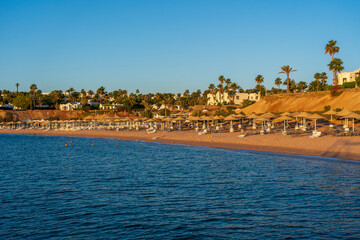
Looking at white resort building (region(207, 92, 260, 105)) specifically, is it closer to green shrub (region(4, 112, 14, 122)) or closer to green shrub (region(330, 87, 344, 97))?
green shrub (region(330, 87, 344, 97))

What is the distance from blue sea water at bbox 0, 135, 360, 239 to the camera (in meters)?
10.7

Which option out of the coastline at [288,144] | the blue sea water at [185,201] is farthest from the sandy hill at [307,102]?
the blue sea water at [185,201]

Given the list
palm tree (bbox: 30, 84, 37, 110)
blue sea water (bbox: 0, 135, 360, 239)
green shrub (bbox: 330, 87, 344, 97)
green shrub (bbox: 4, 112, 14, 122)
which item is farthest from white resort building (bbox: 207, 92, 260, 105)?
blue sea water (bbox: 0, 135, 360, 239)

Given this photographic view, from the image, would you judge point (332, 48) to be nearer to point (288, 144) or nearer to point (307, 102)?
point (307, 102)

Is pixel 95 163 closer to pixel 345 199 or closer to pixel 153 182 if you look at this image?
pixel 153 182

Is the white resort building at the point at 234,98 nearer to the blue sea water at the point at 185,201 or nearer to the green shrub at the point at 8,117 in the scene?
the green shrub at the point at 8,117

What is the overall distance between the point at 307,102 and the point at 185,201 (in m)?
61.4

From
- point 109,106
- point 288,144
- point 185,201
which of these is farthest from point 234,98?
point 185,201

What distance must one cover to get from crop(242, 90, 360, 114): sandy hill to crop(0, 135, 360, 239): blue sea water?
40.7 m

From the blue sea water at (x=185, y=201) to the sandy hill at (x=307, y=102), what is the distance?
1601 inches

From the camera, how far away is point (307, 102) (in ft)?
228

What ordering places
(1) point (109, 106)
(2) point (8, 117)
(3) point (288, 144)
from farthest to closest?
(1) point (109, 106), (2) point (8, 117), (3) point (288, 144)

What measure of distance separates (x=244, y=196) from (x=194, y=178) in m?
4.84

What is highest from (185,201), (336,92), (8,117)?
(336,92)
